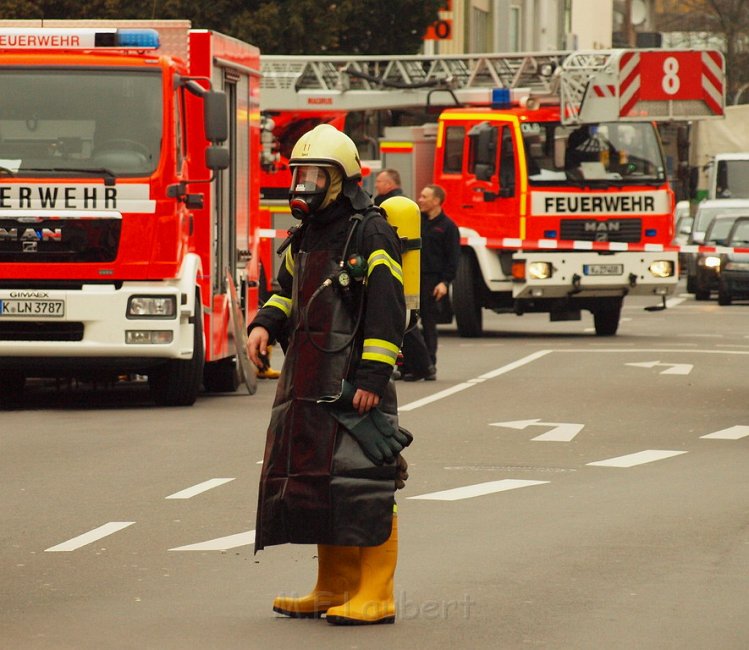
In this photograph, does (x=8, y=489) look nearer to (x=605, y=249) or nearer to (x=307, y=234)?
(x=307, y=234)

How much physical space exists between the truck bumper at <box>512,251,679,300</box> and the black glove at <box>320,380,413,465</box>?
18.0 m

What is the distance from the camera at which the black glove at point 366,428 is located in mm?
7254

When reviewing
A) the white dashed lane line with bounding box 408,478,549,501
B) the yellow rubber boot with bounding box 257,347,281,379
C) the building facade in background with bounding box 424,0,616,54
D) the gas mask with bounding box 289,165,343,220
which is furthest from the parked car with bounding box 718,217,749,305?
the gas mask with bounding box 289,165,343,220

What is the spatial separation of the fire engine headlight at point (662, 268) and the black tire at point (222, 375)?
29.2 ft

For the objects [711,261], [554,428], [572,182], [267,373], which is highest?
[572,182]

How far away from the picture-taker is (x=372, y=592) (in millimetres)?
7285

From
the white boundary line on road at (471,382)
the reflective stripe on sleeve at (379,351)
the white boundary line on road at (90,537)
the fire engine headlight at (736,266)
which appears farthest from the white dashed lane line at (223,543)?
the fire engine headlight at (736,266)

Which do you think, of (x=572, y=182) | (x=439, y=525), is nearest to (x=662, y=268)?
(x=572, y=182)

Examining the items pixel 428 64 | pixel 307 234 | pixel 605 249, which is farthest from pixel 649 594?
pixel 428 64

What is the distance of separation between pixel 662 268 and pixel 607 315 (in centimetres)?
136

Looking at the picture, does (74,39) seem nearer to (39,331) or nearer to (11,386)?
(39,331)

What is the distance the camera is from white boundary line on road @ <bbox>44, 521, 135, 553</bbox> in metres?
9.11

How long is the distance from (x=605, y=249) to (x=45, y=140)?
1135 centimetres

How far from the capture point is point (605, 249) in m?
25.5
